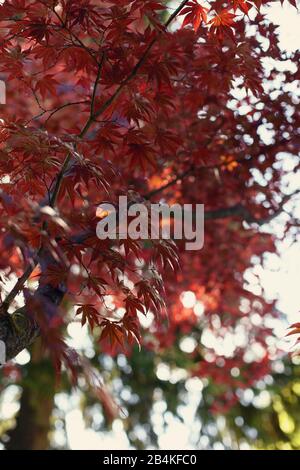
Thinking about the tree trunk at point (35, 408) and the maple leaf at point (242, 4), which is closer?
the maple leaf at point (242, 4)

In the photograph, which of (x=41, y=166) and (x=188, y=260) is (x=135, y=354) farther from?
(x=41, y=166)

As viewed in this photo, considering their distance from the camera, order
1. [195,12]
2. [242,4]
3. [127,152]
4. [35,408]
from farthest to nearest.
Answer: [35,408], [127,152], [195,12], [242,4]

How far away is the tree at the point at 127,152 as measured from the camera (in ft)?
6.76

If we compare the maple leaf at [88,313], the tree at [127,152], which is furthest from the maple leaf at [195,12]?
the maple leaf at [88,313]

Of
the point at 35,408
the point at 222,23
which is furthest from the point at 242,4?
→ the point at 35,408

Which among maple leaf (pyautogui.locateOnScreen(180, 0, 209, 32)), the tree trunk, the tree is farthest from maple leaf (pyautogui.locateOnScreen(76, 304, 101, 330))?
the tree trunk

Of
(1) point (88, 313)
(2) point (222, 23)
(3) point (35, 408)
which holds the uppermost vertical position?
(2) point (222, 23)

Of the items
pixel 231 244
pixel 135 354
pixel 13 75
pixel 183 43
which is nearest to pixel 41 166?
pixel 13 75

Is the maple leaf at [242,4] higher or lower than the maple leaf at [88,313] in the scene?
higher

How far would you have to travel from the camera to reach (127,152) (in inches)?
102

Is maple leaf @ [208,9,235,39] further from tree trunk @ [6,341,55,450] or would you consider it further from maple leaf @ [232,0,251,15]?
tree trunk @ [6,341,55,450]

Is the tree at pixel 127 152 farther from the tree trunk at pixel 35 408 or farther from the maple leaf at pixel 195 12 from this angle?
the tree trunk at pixel 35 408

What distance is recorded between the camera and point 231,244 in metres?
4.77

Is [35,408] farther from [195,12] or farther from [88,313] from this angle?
[195,12]
